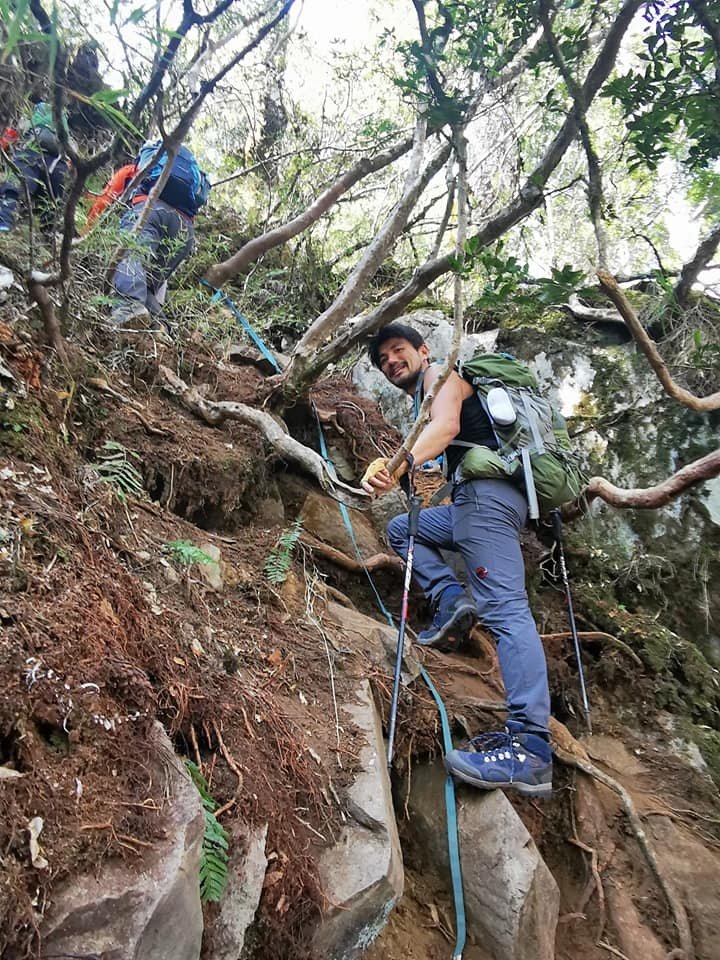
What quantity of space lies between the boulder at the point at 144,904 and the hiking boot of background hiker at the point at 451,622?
2.63 m

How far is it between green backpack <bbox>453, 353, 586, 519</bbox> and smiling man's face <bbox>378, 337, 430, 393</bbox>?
0.44 metres

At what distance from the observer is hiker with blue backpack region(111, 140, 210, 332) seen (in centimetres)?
445

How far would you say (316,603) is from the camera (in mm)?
4012

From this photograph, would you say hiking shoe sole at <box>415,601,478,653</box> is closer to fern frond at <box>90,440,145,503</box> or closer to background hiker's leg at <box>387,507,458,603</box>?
background hiker's leg at <box>387,507,458,603</box>

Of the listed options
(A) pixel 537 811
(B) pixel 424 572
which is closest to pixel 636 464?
(B) pixel 424 572

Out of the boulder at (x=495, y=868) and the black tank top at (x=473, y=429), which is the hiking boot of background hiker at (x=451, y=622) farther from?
the boulder at (x=495, y=868)

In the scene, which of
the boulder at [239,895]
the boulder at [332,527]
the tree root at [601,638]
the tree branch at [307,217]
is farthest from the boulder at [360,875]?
the tree branch at [307,217]

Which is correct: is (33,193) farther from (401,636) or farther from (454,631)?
(454,631)

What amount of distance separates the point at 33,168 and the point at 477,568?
4.30 metres

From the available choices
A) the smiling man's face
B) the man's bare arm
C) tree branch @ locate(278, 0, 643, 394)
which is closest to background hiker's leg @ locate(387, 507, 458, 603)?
the man's bare arm

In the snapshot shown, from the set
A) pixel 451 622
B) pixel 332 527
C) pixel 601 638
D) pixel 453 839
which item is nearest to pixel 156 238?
pixel 332 527

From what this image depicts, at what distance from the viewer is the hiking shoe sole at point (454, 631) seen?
4.23 m

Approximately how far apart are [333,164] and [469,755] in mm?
6510

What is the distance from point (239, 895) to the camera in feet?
6.56
